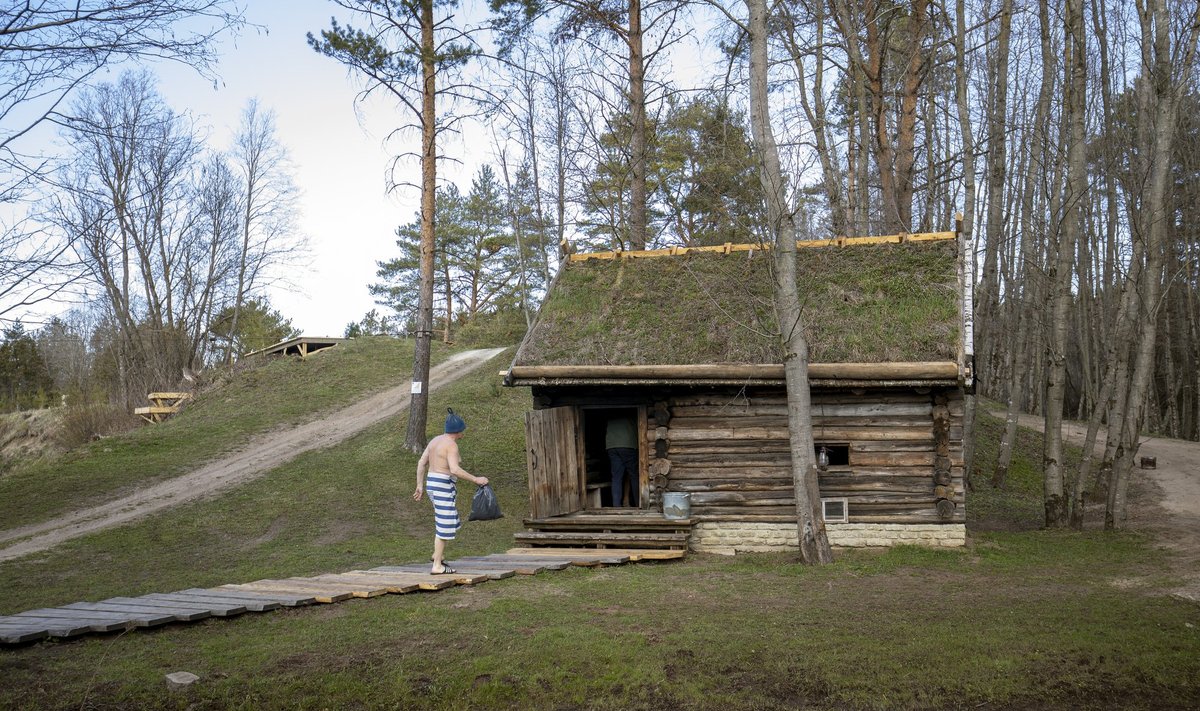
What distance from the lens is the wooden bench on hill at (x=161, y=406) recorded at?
99.9 ft

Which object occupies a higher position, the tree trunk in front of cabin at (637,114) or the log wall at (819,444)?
the tree trunk in front of cabin at (637,114)

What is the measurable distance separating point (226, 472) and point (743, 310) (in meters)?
13.5

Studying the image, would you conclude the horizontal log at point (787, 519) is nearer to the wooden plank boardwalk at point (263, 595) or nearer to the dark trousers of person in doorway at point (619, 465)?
the dark trousers of person in doorway at point (619, 465)

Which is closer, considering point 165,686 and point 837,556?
point 165,686

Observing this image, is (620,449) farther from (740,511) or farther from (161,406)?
(161,406)

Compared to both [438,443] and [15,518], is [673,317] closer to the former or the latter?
[438,443]

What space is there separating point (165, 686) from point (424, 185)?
51.5 feet

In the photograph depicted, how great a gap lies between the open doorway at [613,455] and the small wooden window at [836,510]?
2946mm

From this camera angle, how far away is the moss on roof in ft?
44.0

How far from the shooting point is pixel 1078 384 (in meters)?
41.8

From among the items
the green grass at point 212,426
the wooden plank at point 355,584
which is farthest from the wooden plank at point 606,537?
the green grass at point 212,426

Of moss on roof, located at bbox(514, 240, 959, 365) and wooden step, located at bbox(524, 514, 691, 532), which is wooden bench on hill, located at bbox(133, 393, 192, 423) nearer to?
moss on roof, located at bbox(514, 240, 959, 365)

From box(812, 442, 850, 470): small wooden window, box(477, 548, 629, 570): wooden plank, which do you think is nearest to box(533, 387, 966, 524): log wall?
box(812, 442, 850, 470): small wooden window

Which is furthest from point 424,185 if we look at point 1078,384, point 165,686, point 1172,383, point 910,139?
point 1078,384
